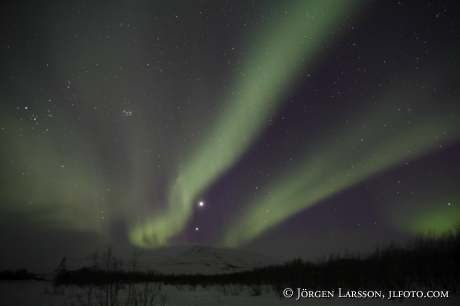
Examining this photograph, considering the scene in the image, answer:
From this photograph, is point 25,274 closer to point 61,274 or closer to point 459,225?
point 61,274

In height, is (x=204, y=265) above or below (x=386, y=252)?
below

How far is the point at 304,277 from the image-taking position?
23828 millimetres

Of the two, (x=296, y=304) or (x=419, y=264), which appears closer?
(x=296, y=304)

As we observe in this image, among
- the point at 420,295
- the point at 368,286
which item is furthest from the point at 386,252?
the point at 420,295

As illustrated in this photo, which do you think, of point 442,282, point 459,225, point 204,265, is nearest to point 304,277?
point 442,282

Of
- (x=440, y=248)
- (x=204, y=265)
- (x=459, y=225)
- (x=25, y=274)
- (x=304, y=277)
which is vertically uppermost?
(x=459, y=225)

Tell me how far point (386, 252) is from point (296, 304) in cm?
1520

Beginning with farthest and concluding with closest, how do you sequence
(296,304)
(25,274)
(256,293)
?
1. (25,274)
2. (256,293)
3. (296,304)

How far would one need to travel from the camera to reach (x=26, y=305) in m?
13.2

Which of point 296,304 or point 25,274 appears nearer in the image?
point 296,304

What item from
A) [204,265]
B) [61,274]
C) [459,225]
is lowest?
[204,265]

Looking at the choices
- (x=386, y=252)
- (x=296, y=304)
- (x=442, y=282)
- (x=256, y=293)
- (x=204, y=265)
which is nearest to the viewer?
(x=296, y=304)

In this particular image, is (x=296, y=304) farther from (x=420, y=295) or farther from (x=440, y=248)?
(x=440, y=248)

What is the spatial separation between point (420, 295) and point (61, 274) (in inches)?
1780
